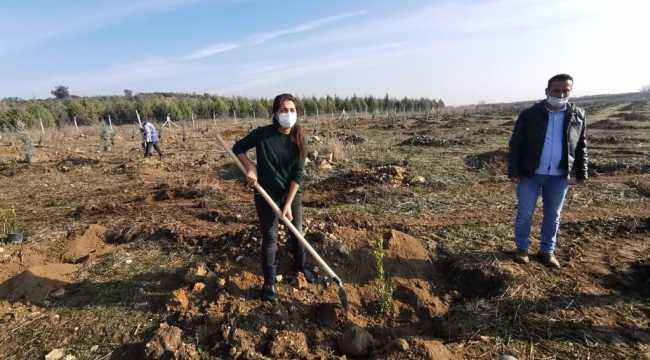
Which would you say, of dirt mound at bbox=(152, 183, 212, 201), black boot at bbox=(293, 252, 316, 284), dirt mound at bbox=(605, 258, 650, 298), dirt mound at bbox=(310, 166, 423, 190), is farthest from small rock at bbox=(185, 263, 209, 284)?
dirt mound at bbox=(310, 166, 423, 190)

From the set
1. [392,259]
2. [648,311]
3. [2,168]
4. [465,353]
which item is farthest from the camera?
[2,168]

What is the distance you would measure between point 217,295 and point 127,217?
3.29 m

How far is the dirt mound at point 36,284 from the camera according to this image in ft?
10.8

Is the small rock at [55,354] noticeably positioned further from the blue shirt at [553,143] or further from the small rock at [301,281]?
the blue shirt at [553,143]

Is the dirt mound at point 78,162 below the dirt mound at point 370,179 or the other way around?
the other way around

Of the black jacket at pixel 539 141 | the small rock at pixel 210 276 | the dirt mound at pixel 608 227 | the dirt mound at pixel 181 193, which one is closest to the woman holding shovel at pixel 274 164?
the small rock at pixel 210 276

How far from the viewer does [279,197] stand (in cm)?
296

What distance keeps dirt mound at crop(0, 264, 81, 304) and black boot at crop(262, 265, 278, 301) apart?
2199 millimetres

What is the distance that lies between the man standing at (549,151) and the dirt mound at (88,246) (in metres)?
4.82

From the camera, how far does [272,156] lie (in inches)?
110

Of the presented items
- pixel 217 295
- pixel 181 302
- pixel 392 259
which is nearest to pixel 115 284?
pixel 181 302

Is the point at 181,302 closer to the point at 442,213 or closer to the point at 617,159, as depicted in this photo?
the point at 442,213

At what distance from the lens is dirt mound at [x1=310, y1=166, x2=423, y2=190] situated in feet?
23.4

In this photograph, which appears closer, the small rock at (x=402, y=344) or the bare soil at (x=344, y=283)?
the small rock at (x=402, y=344)
